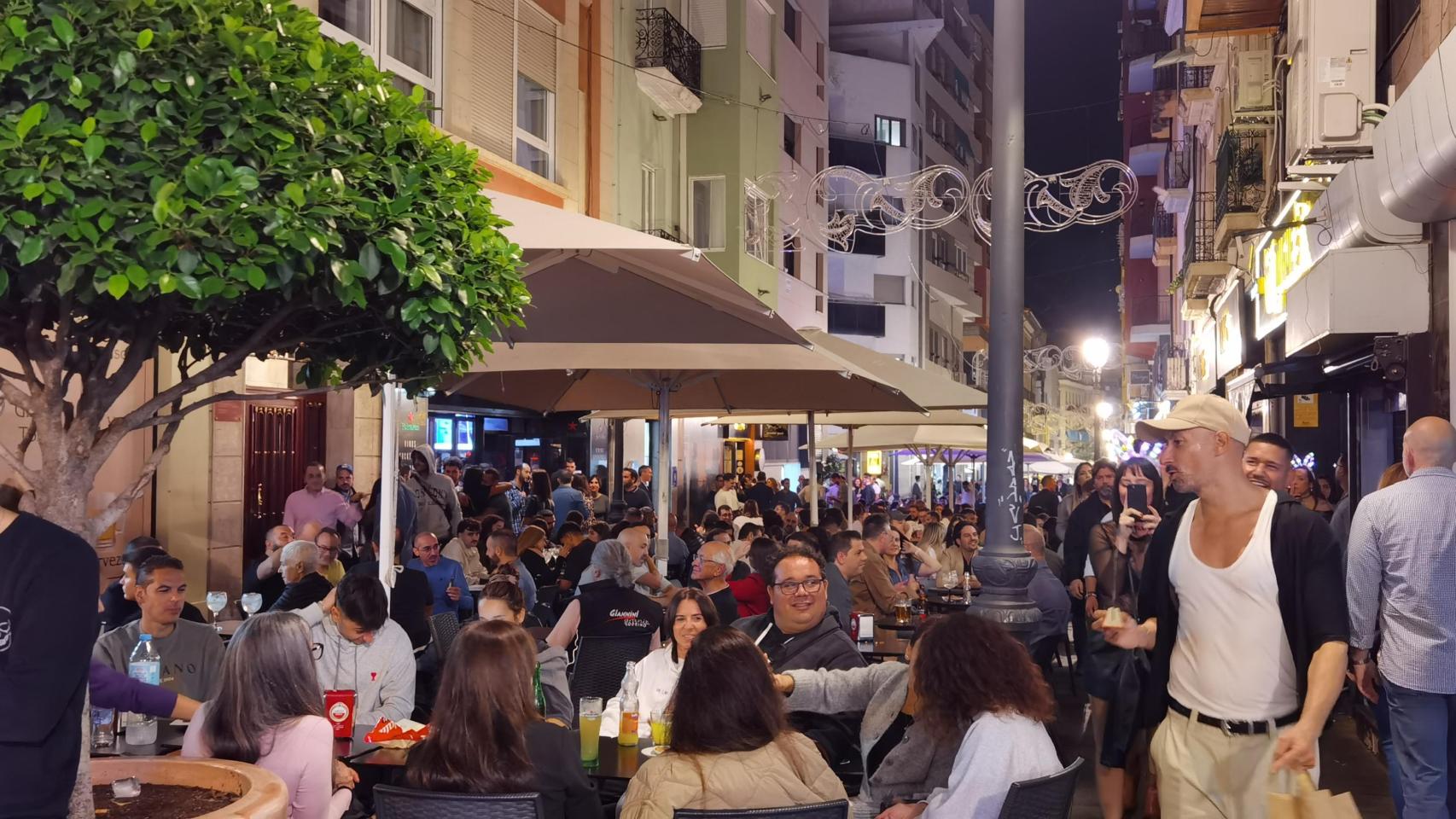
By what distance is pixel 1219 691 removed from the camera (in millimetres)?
4551

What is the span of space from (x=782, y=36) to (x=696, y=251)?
26427 millimetres

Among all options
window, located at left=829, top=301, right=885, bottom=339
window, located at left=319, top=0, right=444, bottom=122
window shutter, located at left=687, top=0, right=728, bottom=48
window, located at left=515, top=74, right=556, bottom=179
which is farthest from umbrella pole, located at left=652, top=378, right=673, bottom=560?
window, located at left=829, top=301, right=885, bottom=339

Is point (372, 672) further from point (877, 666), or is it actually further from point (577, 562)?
point (577, 562)

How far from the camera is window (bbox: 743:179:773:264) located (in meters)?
27.5

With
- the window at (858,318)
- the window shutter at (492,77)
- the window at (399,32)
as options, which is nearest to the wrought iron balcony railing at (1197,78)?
the window shutter at (492,77)

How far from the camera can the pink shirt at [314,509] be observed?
1363cm

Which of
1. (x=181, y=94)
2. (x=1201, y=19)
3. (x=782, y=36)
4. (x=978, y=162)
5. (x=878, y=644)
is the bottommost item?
(x=878, y=644)

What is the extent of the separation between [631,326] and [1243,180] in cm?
1381

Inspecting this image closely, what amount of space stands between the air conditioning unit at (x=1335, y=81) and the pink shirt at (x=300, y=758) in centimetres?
935

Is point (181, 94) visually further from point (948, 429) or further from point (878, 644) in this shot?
point (948, 429)

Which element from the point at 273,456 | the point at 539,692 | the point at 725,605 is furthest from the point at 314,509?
the point at 539,692

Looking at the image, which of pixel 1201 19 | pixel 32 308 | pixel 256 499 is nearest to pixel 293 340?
pixel 32 308

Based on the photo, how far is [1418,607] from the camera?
6.59 m

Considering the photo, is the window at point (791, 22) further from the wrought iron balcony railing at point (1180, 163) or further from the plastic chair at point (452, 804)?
the plastic chair at point (452, 804)
